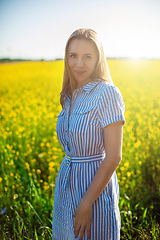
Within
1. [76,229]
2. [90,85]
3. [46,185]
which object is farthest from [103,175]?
[46,185]

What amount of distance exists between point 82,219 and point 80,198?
10cm

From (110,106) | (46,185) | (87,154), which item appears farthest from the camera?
(46,185)

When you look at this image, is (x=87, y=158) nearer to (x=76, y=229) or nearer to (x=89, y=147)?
(x=89, y=147)

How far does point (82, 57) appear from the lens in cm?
109

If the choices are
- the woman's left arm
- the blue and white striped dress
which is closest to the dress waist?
the blue and white striped dress

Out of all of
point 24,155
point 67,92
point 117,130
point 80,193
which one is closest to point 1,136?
point 24,155

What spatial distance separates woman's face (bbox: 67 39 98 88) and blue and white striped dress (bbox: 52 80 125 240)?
0.07 metres

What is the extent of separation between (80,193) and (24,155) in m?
1.86

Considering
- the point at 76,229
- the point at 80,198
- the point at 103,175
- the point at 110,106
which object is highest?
the point at 110,106

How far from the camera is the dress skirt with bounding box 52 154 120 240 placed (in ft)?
3.45

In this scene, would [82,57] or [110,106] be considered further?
[82,57]

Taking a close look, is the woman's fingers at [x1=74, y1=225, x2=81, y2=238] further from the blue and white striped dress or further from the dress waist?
the dress waist

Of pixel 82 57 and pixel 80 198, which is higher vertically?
pixel 82 57

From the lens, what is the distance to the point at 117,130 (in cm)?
94
